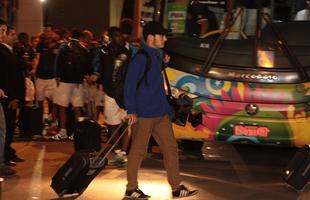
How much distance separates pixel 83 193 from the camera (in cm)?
682

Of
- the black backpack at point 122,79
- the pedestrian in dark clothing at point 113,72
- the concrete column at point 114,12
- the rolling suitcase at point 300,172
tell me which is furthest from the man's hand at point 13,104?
the concrete column at point 114,12

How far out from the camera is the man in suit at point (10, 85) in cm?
784

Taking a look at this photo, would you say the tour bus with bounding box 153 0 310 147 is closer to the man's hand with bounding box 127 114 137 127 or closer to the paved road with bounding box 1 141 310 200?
the paved road with bounding box 1 141 310 200

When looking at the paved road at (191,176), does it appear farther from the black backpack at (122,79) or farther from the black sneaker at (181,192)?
the black backpack at (122,79)

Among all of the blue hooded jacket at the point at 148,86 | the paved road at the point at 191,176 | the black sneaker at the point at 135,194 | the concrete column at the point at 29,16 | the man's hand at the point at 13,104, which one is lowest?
the paved road at the point at 191,176

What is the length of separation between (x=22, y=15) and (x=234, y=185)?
11702mm

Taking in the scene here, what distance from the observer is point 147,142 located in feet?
21.6

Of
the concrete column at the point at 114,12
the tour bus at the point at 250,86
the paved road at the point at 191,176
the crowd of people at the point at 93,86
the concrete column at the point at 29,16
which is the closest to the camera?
the crowd of people at the point at 93,86

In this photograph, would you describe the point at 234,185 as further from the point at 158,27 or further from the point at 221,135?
the point at 158,27

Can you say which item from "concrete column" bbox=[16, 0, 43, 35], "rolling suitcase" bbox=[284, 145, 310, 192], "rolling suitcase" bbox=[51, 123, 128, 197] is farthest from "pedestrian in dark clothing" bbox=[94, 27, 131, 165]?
"concrete column" bbox=[16, 0, 43, 35]

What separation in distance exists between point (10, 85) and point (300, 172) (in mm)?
3740

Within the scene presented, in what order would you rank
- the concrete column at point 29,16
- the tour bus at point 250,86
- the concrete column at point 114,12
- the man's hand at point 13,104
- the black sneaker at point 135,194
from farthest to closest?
the concrete column at point 114,12, the concrete column at point 29,16, the man's hand at point 13,104, the tour bus at point 250,86, the black sneaker at point 135,194

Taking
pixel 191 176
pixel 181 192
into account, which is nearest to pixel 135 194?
pixel 181 192

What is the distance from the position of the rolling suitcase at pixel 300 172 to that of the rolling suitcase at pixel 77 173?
2142mm
